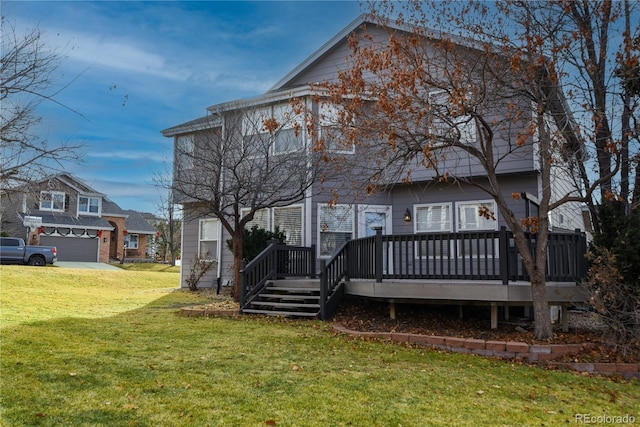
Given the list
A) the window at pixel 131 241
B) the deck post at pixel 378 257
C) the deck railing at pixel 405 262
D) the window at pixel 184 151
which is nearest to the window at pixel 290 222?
the deck railing at pixel 405 262

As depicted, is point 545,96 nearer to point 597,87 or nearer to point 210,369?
point 597,87

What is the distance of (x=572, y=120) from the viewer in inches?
346

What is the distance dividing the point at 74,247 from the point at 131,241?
9.36 metres

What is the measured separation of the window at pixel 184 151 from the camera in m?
14.2

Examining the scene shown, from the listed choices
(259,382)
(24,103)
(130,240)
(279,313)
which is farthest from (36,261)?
(259,382)

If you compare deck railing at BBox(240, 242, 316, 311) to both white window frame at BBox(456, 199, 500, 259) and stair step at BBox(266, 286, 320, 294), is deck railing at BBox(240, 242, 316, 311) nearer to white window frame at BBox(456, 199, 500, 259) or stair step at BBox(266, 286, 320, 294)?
stair step at BBox(266, 286, 320, 294)

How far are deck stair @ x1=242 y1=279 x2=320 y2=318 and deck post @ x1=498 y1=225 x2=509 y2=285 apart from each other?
3.89m

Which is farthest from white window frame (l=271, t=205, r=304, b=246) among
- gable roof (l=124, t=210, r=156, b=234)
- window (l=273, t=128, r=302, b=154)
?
gable roof (l=124, t=210, r=156, b=234)

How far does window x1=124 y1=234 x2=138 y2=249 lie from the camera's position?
43719mm

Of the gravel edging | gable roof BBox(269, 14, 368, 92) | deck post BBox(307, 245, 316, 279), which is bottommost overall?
the gravel edging

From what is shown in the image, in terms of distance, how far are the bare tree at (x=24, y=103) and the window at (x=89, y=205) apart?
33.1 meters

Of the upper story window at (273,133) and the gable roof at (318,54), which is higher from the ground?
the gable roof at (318,54)

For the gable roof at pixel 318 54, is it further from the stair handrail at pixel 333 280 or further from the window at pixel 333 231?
the stair handrail at pixel 333 280

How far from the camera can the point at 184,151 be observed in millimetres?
14758
